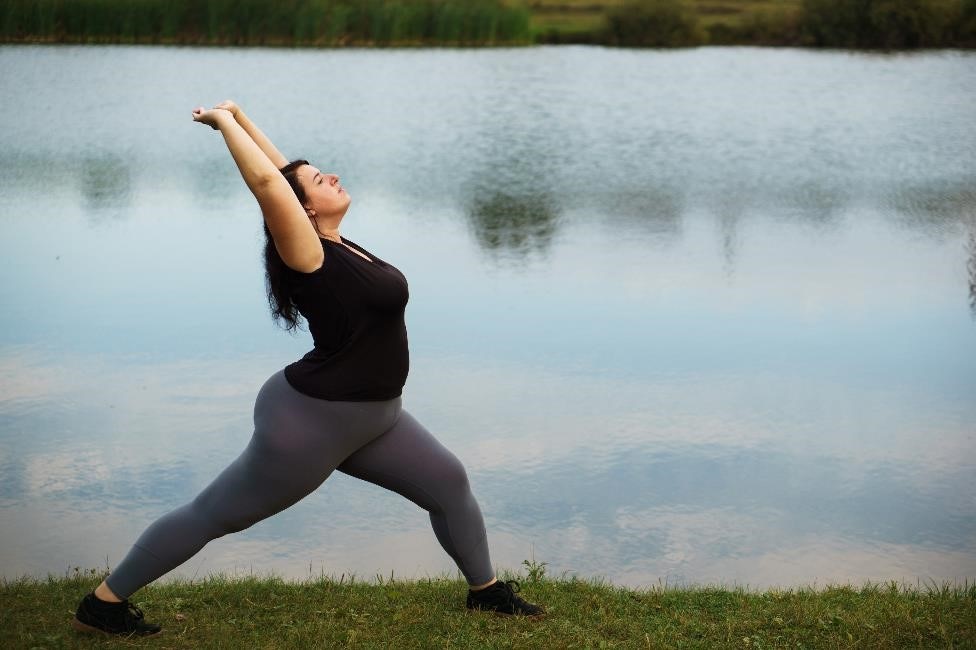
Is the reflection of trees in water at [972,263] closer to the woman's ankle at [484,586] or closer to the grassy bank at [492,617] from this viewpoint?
the grassy bank at [492,617]

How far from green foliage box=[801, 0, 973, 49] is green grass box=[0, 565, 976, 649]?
73.6 feet

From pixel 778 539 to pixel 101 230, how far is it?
296 inches

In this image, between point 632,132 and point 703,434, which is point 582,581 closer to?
point 703,434

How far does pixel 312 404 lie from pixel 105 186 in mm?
9996

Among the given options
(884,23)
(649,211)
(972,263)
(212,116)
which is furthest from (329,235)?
(884,23)

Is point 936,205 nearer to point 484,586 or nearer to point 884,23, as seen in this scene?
point 484,586

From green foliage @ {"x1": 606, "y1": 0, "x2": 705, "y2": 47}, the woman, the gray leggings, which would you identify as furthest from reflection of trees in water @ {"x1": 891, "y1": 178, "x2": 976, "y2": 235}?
green foliage @ {"x1": 606, "y1": 0, "x2": 705, "y2": 47}

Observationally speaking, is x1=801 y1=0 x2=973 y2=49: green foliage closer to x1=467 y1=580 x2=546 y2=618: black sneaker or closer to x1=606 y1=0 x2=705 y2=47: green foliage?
x1=606 y1=0 x2=705 y2=47: green foliage

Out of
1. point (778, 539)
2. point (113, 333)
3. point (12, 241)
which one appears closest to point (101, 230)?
point (12, 241)

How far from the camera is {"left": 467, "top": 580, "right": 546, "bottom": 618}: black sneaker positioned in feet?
13.5

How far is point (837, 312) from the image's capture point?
870 cm

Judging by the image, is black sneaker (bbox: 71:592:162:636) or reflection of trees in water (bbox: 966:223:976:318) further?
reflection of trees in water (bbox: 966:223:976:318)

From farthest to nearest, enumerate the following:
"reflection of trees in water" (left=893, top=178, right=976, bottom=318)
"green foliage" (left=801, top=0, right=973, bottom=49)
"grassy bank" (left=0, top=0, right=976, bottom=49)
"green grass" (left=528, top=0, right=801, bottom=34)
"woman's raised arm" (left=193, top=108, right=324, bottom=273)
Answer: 1. "green grass" (left=528, top=0, right=801, bottom=34)
2. "green foliage" (left=801, top=0, right=973, bottom=49)
3. "grassy bank" (left=0, top=0, right=976, bottom=49)
4. "reflection of trees in water" (left=893, top=178, right=976, bottom=318)
5. "woman's raised arm" (left=193, top=108, right=324, bottom=273)

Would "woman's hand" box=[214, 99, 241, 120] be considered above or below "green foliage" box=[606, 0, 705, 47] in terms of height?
below
